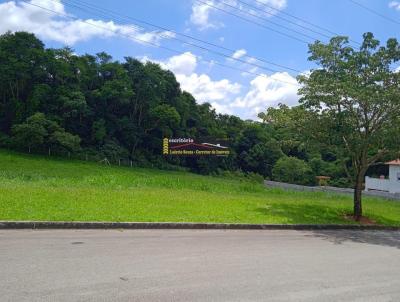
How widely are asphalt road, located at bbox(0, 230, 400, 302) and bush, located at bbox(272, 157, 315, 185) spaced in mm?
57878

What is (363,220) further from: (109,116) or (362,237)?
(109,116)

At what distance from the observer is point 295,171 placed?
68938mm

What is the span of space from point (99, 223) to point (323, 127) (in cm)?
1010

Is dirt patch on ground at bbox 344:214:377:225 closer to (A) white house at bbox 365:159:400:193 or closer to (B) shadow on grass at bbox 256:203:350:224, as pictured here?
(B) shadow on grass at bbox 256:203:350:224

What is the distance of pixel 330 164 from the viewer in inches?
2810

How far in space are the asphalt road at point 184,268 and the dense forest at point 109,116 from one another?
168 feet

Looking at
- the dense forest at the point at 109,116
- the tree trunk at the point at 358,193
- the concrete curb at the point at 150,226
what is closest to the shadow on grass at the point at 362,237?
the concrete curb at the point at 150,226

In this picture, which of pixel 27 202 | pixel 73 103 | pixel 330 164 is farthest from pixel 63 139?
pixel 27 202

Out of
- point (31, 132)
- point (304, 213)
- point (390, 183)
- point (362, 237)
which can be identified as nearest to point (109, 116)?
point (31, 132)

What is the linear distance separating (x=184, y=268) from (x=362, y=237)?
29.3ft

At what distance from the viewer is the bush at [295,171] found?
6869 centimetres

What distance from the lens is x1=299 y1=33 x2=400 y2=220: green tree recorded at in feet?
54.2

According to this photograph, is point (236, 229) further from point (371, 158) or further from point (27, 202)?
point (371, 158)

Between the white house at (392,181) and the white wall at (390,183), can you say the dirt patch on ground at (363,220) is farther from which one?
the white wall at (390,183)
